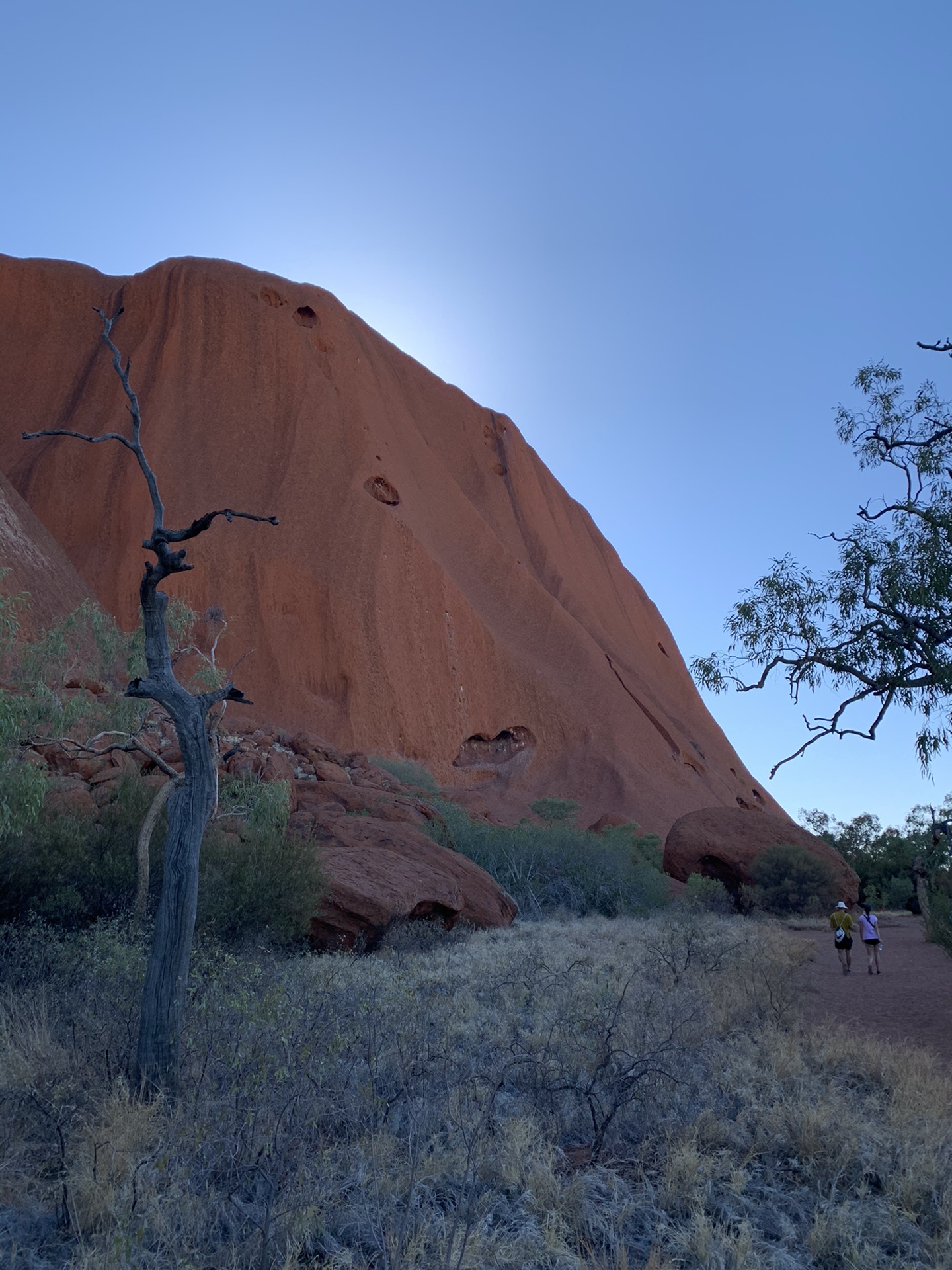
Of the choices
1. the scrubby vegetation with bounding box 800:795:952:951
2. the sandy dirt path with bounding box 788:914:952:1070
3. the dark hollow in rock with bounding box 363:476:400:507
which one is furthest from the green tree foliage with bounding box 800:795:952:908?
the dark hollow in rock with bounding box 363:476:400:507

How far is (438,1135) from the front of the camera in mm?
4270

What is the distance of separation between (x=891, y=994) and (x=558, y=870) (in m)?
9.61

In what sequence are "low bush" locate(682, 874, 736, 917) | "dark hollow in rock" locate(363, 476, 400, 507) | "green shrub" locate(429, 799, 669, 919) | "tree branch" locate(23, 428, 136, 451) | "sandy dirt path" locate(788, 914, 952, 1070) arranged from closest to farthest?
"tree branch" locate(23, 428, 136, 451), "sandy dirt path" locate(788, 914, 952, 1070), "green shrub" locate(429, 799, 669, 919), "low bush" locate(682, 874, 736, 917), "dark hollow in rock" locate(363, 476, 400, 507)

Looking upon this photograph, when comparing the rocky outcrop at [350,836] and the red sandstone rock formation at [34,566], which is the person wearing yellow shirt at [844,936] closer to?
the rocky outcrop at [350,836]

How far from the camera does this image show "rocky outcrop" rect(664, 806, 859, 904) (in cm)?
2128

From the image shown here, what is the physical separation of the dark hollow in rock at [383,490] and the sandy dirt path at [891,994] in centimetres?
2739

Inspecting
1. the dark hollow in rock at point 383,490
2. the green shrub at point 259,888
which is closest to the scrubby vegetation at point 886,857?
the green shrub at point 259,888

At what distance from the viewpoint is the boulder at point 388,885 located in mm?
10289

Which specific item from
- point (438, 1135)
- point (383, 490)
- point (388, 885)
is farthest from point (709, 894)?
A: point (383, 490)

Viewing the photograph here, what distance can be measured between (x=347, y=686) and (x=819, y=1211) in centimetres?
3007

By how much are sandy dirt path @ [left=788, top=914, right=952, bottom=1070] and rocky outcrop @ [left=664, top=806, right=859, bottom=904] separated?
5.51 metres

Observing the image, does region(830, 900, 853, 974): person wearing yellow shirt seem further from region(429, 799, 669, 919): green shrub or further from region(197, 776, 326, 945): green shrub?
region(197, 776, 326, 945): green shrub

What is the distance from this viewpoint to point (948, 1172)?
394 centimetres

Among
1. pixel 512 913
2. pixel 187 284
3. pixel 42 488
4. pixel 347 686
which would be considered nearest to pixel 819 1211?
pixel 512 913
